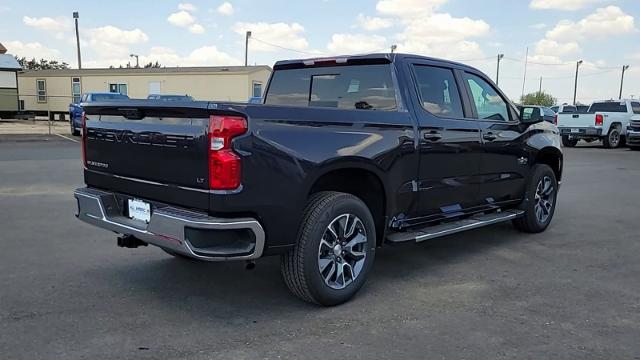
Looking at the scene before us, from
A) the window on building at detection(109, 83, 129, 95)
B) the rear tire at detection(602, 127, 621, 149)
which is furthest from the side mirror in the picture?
the window on building at detection(109, 83, 129, 95)

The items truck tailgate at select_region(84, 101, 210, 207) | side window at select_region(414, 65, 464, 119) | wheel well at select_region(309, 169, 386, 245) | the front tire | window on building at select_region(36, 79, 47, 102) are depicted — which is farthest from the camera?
window on building at select_region(36, 79, 47, 102)

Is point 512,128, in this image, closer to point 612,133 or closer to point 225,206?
point 225,206

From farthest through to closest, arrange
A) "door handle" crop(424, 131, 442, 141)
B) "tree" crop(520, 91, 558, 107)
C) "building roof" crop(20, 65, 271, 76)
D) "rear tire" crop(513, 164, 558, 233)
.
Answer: "tree" crop(520, 91, 558, 107), "building roof" crop(20, 65, 271, 76), "rear tire" crop(513, 164, 558, 233), "door handle" crop(424, 131, 442, 141)

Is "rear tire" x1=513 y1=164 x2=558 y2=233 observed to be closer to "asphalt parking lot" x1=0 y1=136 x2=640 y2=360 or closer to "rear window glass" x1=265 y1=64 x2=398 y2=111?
"asphalt parking lot" x1=0 y1=136 x2=640 y2=360

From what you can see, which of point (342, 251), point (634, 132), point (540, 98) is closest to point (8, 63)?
point (634, 132)

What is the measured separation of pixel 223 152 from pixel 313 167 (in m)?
0.70

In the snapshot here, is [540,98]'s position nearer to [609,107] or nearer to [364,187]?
[609,107]

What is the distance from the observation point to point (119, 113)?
423cm

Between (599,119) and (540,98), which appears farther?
(540,98)

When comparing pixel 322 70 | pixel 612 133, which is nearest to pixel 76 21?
pixel 612 133

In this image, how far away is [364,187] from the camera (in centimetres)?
→ 470

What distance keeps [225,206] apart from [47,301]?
1.76 metres

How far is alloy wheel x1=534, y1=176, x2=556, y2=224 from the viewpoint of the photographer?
6688 mm

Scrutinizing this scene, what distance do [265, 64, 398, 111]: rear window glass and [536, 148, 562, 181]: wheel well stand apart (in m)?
2.72
